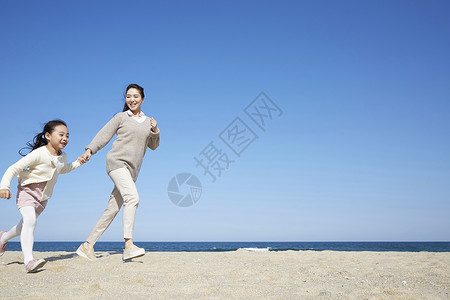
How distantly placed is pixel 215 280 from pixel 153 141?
223 cm

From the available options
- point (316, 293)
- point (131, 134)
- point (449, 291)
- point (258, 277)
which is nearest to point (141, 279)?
point (258, 277)

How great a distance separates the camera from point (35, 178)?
3812 mm

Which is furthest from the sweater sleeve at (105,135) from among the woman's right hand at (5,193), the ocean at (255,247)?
the ocean at (255,247)

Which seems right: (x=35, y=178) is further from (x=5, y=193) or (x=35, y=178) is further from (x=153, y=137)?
(x=153, y=137)

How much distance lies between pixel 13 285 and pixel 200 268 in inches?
68.9

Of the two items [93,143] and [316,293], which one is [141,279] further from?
[93,143]

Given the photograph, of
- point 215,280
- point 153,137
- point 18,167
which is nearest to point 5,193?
point 18,167

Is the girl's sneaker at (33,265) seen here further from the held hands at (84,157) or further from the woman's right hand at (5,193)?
the held hands at (84,157)

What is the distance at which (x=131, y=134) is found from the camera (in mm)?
4461

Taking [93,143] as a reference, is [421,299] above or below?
below

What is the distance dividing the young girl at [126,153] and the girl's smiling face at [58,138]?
1.15 feet

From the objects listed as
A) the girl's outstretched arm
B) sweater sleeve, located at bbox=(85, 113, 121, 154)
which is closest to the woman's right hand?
the girl's outstretched arm

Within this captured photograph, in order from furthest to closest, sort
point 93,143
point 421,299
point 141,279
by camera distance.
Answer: point 93,143 < point 141,279 < point 421,299

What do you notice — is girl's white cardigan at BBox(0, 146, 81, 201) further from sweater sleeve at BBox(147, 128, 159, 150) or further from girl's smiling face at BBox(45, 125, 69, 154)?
sweater sleeve at BBox(147, 128, 159, 150)
